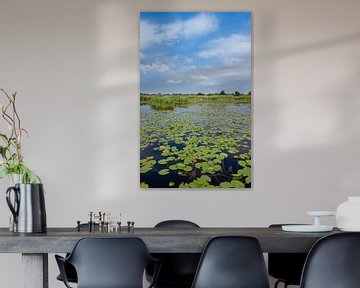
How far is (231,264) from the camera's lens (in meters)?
3.56

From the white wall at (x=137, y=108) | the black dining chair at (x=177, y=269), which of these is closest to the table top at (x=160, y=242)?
the black dining chair at (x=177, y=269)

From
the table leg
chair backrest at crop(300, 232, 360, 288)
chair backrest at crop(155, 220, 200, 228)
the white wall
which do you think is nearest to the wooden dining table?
the table leg

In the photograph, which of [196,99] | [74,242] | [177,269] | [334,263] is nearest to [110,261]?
[74,242]

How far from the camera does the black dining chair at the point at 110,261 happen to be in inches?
138

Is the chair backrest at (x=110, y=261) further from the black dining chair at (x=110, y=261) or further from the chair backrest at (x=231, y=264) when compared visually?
the chair backrest at (x=231, y=264)

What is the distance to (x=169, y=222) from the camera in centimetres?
496

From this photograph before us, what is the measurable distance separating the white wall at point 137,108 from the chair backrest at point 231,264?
2.22 m

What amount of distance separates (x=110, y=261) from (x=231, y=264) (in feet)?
1.95

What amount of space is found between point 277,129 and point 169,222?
4.63ft

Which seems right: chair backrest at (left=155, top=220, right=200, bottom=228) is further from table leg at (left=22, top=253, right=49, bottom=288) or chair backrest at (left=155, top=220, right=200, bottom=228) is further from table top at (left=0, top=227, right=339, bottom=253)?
table leg at (left=22, top=253, right=49, bottom=288)

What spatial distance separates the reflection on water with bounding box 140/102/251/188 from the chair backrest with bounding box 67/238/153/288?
2.29m

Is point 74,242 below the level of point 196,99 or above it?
below

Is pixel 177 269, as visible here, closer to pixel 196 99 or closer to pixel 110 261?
pixel 110 261

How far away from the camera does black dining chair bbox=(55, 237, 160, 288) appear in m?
3.49
